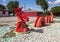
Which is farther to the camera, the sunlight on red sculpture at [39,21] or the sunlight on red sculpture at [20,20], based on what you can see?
the sunlight on red sculpture at [39,21]

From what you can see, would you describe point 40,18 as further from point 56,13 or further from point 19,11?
point 56,13

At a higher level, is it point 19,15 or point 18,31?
point 19,15

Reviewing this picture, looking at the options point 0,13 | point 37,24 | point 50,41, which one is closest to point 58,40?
point 50,41

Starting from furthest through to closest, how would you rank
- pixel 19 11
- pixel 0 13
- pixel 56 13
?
pixel 0 13 → pixel 56 13 → pixel 19 11

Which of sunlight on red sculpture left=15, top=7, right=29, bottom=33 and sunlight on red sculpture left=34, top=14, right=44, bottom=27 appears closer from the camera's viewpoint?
sunlight on red sculpture left=15, top=7, right=29, bottom=33

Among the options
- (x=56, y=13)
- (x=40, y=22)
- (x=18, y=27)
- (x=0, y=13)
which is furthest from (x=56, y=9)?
(x=18, y=27)

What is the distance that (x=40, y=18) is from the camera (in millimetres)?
14891

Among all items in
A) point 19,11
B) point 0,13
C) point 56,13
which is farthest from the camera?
point 0,13

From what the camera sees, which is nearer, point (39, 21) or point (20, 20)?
point (20, 20)

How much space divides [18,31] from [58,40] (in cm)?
336

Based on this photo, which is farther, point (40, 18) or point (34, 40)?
point (40, 18)

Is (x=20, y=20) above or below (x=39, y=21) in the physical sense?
above

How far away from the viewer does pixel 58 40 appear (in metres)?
8.24

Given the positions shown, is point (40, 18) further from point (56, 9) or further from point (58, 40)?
point (56, 9)
